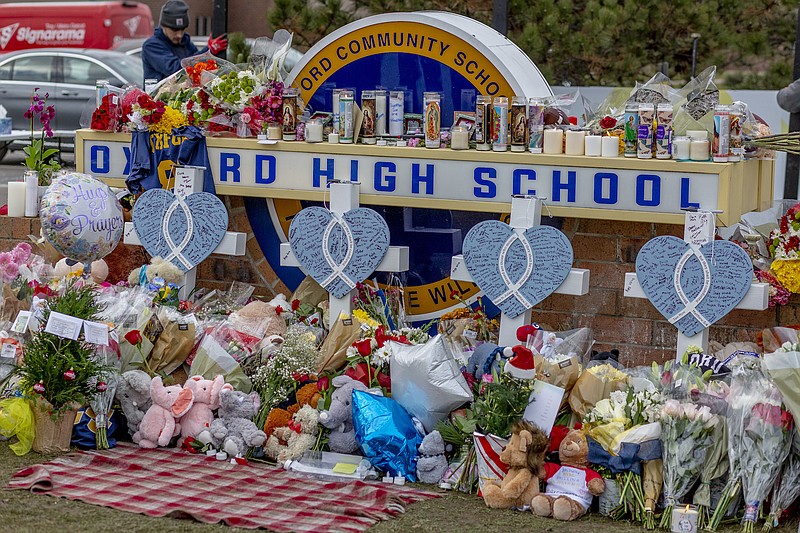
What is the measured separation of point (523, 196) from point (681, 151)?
0.80 metres

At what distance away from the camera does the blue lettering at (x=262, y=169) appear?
6.91 metres

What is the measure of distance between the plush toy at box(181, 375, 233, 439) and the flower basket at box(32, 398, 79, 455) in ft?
1.72

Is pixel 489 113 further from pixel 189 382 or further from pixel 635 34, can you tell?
pixel 635 34

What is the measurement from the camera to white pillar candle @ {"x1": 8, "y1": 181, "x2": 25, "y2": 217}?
752cm

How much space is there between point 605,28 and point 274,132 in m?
6.86

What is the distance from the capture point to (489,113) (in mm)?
6441

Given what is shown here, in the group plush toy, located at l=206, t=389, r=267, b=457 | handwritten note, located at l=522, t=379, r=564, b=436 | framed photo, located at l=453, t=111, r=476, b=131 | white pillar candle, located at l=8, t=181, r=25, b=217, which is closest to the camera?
handwritten note, located at l=522, t=379, r=564, b=436

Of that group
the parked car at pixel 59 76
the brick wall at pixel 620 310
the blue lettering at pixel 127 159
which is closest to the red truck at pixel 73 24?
the parked car at pixel 59 76

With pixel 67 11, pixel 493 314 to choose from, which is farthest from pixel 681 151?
pixel 67 11

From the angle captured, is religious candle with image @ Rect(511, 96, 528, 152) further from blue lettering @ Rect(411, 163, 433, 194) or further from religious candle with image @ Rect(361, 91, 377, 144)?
religious candle with image @ Rect(361, 91, 377, 144)

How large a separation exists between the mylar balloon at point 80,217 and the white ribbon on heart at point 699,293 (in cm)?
311

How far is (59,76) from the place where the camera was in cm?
1655

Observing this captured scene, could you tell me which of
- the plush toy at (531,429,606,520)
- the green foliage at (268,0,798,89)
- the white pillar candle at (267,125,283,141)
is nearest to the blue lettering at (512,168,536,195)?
→ the white pillar candle at (267,125,283,141)

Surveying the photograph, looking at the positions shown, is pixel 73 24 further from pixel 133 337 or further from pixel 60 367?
pixel 60 367
